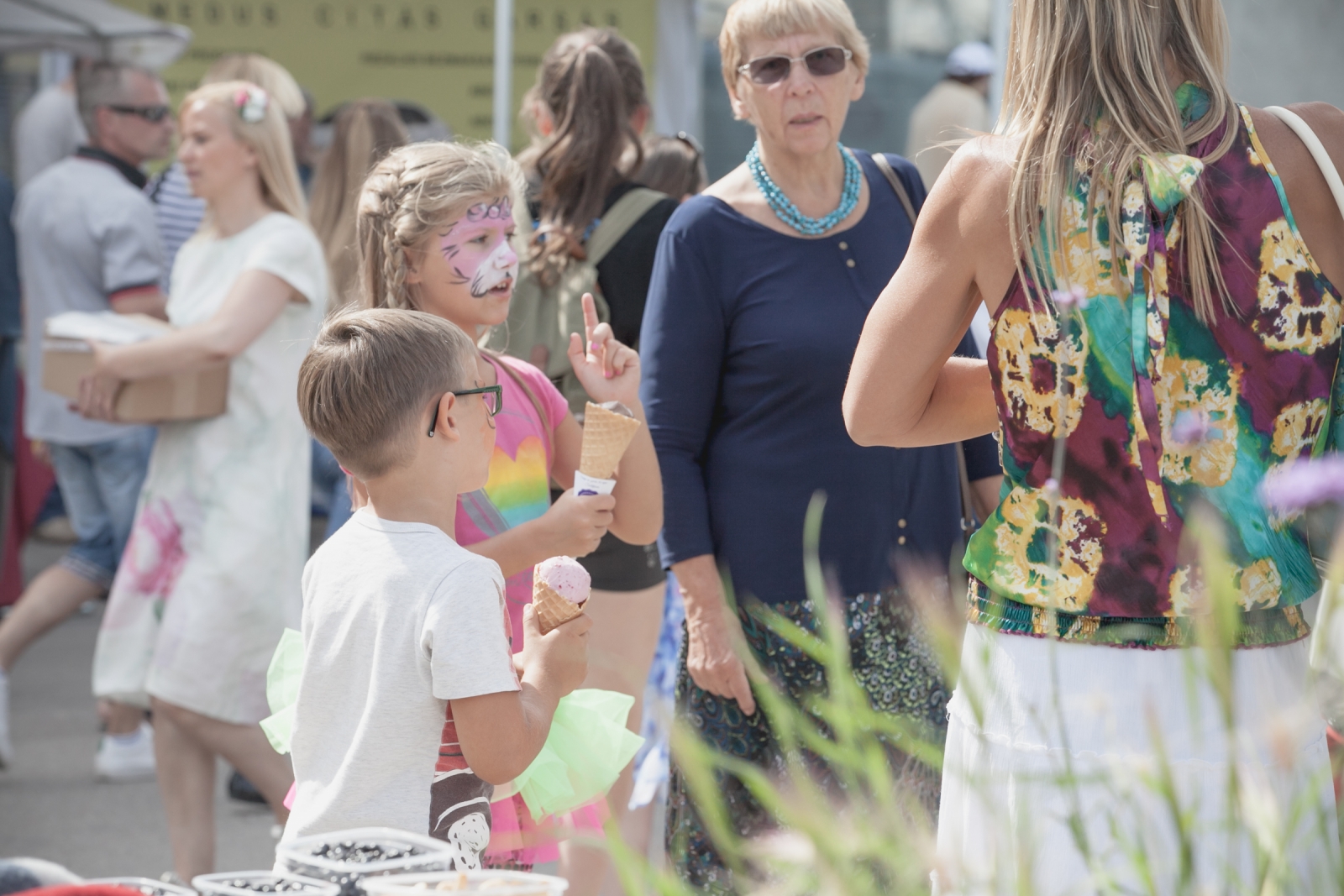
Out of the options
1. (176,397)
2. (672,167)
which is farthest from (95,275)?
(672,167)

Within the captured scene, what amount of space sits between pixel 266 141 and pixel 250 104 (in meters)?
0.11

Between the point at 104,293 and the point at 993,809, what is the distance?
16.7ft

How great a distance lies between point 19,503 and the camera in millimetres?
6828

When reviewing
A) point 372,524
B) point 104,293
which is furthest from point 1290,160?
point 104,293

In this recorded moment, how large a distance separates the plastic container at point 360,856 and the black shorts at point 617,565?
6.74ft

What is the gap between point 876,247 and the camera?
109 inches

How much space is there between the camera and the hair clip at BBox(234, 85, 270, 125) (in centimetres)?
390

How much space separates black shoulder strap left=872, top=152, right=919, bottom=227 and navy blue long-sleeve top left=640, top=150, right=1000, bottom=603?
124 millimetres

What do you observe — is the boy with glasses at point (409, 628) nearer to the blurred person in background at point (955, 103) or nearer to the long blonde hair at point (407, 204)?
the long blonde hair at point (407, 204)

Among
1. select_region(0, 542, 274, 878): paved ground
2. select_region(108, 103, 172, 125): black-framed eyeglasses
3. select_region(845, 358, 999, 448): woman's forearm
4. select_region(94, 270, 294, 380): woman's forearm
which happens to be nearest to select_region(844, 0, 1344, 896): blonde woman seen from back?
select_region(845, 358, 999, 448): woman's forearm

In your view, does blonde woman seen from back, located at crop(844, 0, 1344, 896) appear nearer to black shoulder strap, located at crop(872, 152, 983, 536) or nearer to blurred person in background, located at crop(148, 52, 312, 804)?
black shoulder strap, located at crop(872, 152, 983, 536)

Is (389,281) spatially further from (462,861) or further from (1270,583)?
(1270,583)

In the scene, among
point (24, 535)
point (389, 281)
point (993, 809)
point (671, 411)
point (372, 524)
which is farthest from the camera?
point (24, 535)

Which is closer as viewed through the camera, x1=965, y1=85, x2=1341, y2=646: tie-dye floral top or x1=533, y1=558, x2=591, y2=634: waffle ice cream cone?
x1=965, y1=85, x2=1341, y2=646: tie-dye floral top
